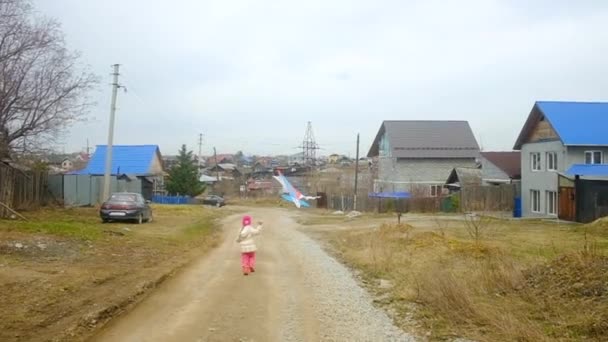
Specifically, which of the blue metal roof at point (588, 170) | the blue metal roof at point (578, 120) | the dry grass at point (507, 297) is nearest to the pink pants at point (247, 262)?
the dry grass at point (507, 297)

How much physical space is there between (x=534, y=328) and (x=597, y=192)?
31.4m

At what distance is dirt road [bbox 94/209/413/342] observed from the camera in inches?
280

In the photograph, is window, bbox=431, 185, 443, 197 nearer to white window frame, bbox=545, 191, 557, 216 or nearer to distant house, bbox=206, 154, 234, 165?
white window frame, bbox=545, 191, 557, 216

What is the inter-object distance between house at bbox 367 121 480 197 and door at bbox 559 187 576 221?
72.4 feet

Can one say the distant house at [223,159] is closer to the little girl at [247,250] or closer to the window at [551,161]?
the window at [551,161]

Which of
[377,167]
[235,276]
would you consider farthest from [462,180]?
[235,276]

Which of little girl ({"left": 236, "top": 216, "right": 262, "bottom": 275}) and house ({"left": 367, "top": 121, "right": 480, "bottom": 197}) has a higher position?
house ({"left": 367, "top": 121, "right": 480, "bottom": 197})

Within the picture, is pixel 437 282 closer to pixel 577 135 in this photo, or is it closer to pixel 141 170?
pixel 577 135

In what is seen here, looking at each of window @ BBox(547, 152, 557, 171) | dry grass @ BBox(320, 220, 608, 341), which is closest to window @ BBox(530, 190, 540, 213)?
window @ BBox(547, 152, 557, 171)

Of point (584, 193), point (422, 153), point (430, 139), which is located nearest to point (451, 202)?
point (422, 153)

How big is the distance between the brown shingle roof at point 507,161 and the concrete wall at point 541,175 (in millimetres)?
4948

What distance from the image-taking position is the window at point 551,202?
39.2 metres

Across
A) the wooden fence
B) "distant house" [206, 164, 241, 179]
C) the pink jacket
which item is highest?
"distant house" [206, 164, 241, 179]

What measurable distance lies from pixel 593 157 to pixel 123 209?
28757mm
